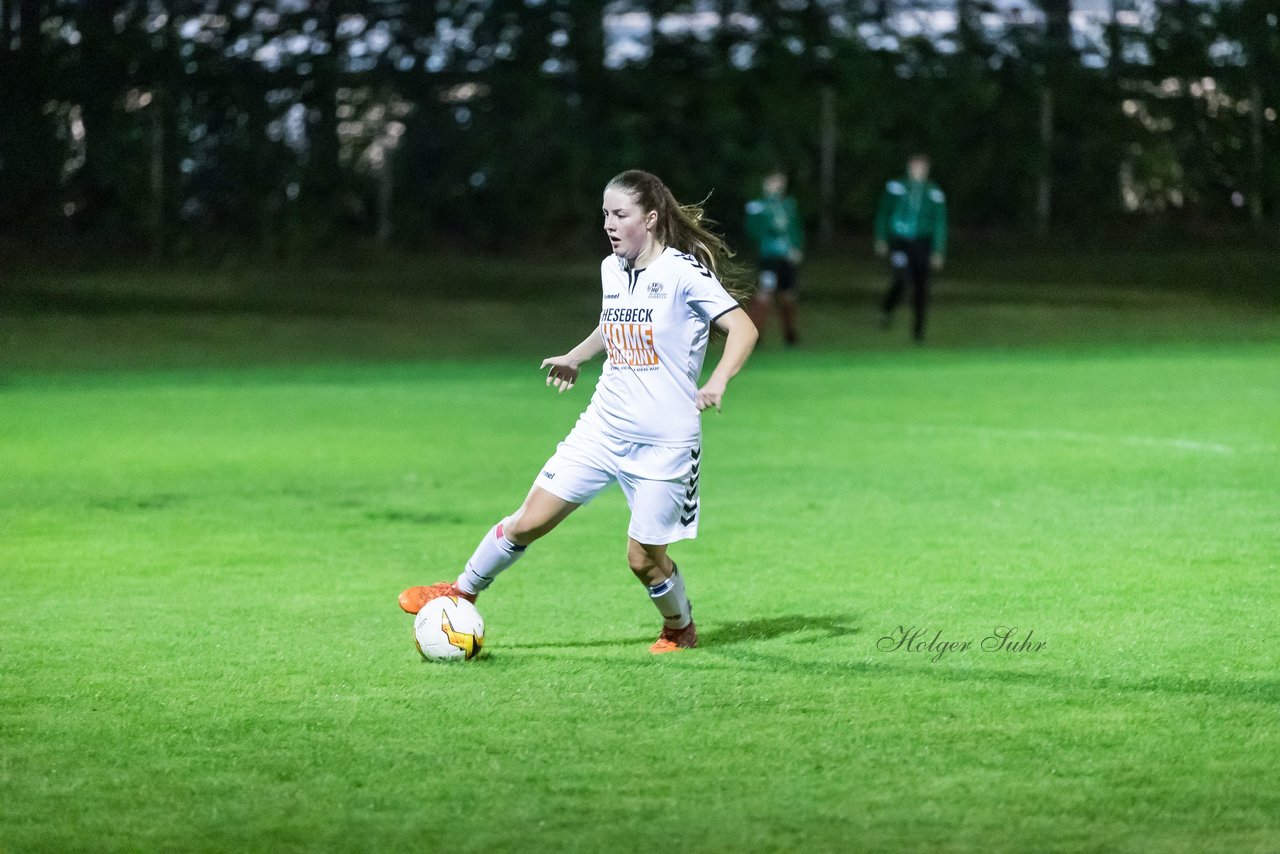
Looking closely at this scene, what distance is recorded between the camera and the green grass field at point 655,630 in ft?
15.1

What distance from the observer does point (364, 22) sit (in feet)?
98.9

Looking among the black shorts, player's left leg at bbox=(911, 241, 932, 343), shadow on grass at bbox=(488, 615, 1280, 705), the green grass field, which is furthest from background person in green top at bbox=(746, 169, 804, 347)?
shadow on grass at bbox=(488, 615, 1280, 705)

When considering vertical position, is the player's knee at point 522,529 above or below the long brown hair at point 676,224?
below

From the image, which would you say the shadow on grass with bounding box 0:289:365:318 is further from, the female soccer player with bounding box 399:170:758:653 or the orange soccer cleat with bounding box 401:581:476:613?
the female soccer player with bounding box 399:170:758:653

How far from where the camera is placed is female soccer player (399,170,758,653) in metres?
6.30

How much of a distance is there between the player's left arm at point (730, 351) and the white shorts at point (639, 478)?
25cm

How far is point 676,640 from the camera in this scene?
660cm

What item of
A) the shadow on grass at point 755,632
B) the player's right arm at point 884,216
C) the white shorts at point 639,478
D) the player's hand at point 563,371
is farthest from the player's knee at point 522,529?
the player's right arm at point 884,216

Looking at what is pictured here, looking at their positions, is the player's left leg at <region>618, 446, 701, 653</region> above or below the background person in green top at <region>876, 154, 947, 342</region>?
below

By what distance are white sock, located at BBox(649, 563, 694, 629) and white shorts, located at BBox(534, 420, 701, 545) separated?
192 millimetres

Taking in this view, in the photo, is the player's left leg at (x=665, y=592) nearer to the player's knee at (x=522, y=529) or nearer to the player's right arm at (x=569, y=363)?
the player's knee at (x=522, y=529)

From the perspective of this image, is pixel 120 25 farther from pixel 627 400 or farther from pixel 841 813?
pixel 841 813

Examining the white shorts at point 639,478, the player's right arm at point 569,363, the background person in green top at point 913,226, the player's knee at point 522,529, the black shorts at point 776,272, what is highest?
the background person in green top at point 913,226

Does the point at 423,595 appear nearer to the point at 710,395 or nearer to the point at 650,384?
the point at 650,384
